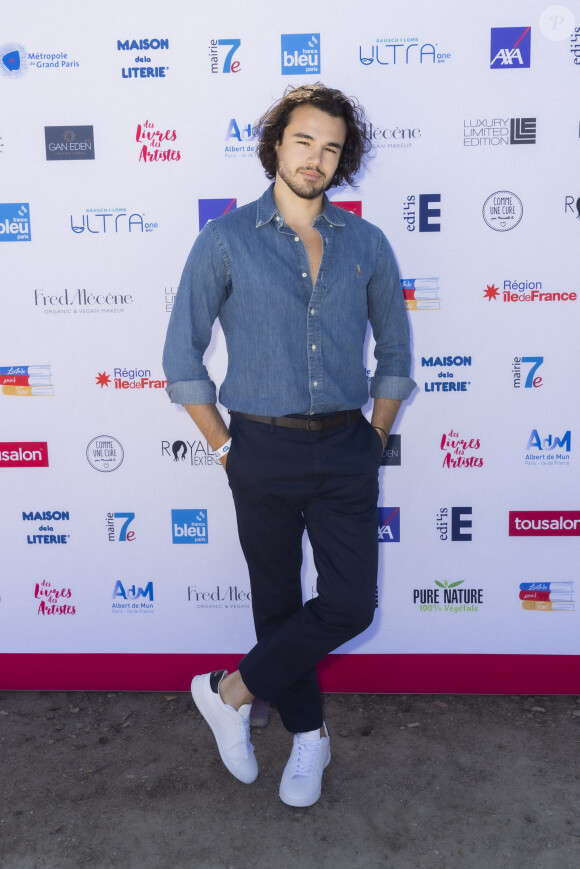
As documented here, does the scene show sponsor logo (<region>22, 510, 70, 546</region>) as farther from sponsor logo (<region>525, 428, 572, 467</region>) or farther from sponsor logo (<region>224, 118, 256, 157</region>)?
sponsor logo (<region>525, 428, 572, 467</region>)

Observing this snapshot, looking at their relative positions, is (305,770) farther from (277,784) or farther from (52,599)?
(52,599)

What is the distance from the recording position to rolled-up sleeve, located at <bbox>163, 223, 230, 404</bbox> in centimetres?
210

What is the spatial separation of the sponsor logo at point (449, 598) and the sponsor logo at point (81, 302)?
1514 mm

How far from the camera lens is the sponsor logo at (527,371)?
2668 millimetres

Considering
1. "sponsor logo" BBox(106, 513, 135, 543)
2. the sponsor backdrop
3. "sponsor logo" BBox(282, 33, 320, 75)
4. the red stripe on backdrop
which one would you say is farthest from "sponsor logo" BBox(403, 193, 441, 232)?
the red stripe on backdrop

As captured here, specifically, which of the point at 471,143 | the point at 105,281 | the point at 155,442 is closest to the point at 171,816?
the point at 155,442

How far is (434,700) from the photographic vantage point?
2.87 metres

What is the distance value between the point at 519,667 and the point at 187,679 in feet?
4.17

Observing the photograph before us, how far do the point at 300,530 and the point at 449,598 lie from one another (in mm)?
891

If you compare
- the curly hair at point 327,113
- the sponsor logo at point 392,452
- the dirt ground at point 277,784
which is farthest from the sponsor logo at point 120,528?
the curly hair at point 327,113

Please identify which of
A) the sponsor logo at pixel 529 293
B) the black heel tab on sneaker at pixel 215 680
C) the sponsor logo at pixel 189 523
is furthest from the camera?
the sponsor logo at pixel 189 523

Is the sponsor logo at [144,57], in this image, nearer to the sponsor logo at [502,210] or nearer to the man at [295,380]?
the man at [295,380]

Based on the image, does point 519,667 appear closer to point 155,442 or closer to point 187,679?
point 187,679

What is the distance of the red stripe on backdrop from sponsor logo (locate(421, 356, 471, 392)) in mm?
1023
